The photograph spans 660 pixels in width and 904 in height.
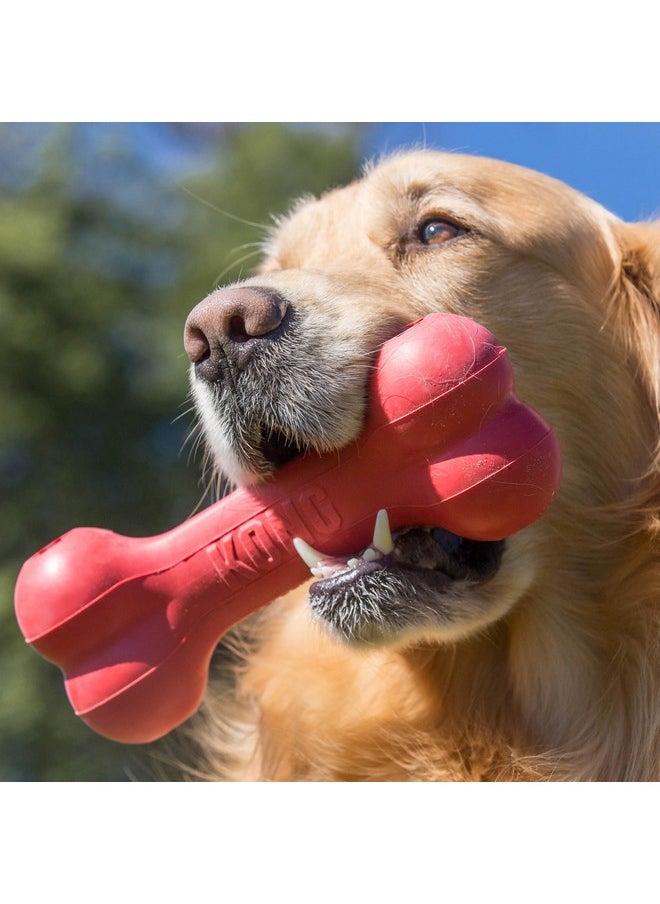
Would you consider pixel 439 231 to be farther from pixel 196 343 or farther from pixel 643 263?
pixel 196 343

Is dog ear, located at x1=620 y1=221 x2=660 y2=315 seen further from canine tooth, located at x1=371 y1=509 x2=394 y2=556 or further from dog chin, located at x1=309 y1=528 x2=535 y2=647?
canine tooth, located at x1=371 y1=509 x2=394 y2=556

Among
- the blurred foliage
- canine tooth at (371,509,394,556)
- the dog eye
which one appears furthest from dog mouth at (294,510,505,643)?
the blurred foliage

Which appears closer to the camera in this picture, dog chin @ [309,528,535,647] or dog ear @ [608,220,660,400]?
dog chin @ [309,528,535,647]

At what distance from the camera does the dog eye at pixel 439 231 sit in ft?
7.35

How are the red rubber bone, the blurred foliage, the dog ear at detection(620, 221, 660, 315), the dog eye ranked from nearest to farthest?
1. the red rubber bone
2. the dog eye
3. the dog ear at detection(620, 221, 660, 315)
4. the blurred foliage

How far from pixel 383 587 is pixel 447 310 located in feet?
1.99

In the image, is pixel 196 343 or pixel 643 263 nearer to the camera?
pixel 196 343

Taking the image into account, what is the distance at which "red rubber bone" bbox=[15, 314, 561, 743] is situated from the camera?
180 centimetres

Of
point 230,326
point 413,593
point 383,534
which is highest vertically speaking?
point 230,326

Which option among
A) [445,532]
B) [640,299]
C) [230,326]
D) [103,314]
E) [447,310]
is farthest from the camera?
[103,314]

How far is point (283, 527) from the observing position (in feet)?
6.24

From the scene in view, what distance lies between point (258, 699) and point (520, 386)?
0.98 meters

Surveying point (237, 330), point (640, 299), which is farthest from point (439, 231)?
point (237, 330)
